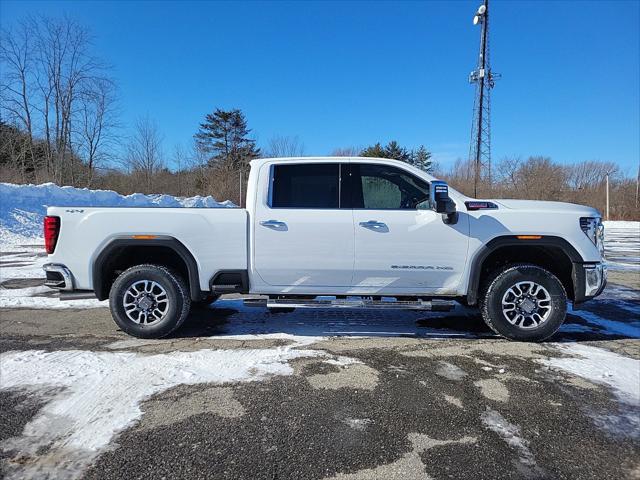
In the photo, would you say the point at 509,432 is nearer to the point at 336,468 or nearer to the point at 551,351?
the point at 336,468

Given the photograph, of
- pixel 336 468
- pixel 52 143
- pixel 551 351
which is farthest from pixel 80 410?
pixel 52 143

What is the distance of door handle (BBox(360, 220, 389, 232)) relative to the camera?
4.36 m

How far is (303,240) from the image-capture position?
438 cm

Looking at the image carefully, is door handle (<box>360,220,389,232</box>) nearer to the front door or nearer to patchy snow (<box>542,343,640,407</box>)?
the front door

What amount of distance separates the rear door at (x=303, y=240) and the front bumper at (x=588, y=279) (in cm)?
255

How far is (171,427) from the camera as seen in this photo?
8.75ft

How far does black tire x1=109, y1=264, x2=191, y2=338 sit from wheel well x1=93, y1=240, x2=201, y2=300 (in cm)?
17

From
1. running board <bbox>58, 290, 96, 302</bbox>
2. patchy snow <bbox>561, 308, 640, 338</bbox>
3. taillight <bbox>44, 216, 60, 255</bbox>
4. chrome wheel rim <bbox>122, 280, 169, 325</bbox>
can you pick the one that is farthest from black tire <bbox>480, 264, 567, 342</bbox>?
taillight <bbox>44, 216, 60, 255</bbox>

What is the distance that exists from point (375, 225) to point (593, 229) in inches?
98.0

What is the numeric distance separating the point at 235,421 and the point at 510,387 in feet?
7.56

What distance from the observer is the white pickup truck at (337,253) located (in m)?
4.36

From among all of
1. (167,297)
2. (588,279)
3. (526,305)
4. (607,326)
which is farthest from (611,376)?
(167,297)

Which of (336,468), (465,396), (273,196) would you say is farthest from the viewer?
(273,196)

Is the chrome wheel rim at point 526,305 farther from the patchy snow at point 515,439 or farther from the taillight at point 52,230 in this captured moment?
the taillight at point 52,230
